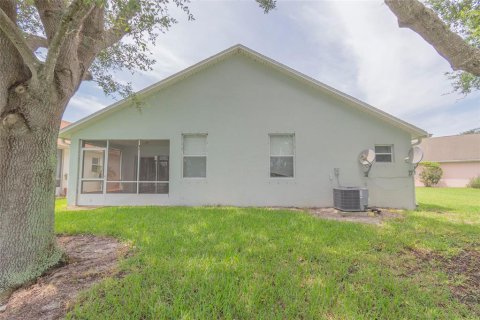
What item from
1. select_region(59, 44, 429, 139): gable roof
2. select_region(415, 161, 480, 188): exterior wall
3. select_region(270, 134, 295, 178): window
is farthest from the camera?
select_region(415, 161, 480, 188): exterior wall

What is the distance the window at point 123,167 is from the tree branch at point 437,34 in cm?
826

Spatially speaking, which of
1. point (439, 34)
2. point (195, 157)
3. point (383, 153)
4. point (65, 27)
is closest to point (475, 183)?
point (383, 153)

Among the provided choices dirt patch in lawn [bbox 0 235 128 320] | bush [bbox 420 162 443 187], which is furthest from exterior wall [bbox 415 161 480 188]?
dirt patch in lawn [bbox 0 235 128 320]

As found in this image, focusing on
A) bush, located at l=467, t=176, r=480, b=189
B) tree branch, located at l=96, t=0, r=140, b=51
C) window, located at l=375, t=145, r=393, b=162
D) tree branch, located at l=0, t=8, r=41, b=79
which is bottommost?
bush, located at l=467, t=176, r=480, b=189

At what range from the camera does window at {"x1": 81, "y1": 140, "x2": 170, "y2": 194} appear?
30.2ft

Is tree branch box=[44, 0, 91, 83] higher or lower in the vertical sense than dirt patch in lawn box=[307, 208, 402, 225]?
higher

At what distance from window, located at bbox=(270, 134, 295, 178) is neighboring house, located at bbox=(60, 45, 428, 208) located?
0.13 ft

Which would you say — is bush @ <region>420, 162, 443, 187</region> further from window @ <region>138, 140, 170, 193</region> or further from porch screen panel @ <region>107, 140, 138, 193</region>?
porch screen panel @ <region>107, 140, 138, 193</region>

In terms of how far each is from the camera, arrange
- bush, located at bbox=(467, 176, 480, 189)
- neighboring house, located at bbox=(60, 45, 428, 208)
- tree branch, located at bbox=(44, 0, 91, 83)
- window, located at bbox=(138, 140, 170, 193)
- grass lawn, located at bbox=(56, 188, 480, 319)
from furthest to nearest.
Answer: bush, located at bbox=(467, 176, 480, 189), window, located at bbox=(138, 140, 170, 193), neighboring house, located at bbox=(60, 45, 428, 208), tree branch, located at bbox=(44, 0, 91, 83), grass lawn, located at bbox=(56, 188, 480, 319)

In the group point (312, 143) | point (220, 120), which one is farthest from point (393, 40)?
point (220, 120)

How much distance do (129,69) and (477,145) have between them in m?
32.9

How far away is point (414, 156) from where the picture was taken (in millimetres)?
7977

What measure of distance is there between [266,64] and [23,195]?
825 centimetres

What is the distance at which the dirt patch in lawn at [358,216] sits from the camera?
251 inches
